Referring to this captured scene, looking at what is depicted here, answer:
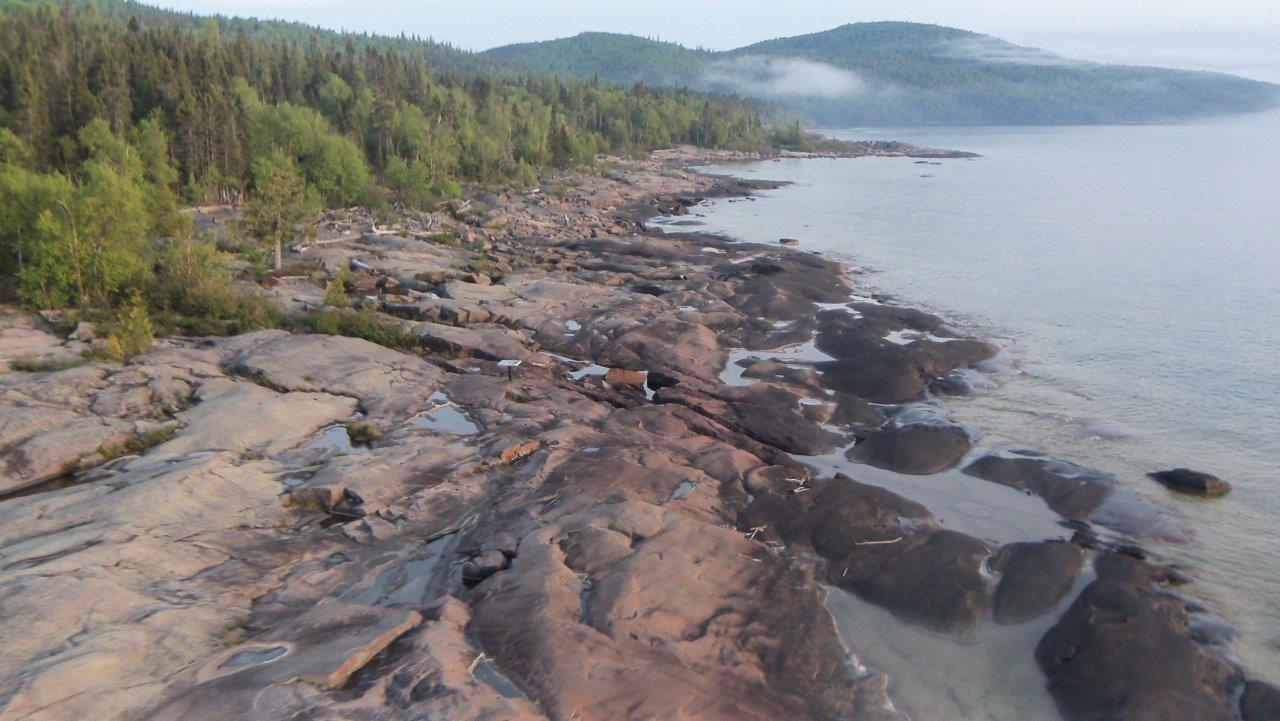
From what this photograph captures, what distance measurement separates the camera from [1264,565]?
62.3ft

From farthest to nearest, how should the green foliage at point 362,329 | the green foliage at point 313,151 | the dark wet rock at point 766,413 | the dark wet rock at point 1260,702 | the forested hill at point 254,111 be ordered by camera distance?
the green foliage at point 313,151, the forested hill at point 254,111, the green foliage at point 362,329, the dark wet rock at point 766,413, the dark wet rock at point 1260,702

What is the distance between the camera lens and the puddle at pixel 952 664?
47.0ft

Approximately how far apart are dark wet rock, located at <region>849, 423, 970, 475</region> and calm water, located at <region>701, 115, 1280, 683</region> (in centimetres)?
154

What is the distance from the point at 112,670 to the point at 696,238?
5317 cm

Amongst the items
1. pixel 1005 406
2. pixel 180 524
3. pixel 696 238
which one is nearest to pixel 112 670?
pixel 180 524

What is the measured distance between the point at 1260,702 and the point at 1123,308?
3504 cm

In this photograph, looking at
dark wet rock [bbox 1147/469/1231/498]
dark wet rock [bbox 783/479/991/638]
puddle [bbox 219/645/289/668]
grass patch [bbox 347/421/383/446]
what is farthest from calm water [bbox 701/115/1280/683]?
grass patch [bbox 347/421/383/446]

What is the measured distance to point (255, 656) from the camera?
43.0ft

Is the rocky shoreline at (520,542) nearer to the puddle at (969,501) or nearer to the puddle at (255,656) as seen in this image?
the puddle at (255,656)

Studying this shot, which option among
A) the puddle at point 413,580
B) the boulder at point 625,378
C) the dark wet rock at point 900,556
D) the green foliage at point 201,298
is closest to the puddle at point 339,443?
the puddle at point 413,580

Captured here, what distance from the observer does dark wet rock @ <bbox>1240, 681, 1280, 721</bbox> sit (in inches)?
544

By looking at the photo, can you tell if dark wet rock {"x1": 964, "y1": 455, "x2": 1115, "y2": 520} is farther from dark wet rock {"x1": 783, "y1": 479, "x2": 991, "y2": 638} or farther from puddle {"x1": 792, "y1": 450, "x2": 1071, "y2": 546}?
dark wet rock {"x1": 783, "y1": 479, "x2": 991, "y2": 638}

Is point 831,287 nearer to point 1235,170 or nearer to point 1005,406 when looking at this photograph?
point 1005,406

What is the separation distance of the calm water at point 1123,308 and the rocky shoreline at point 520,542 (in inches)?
79.2
